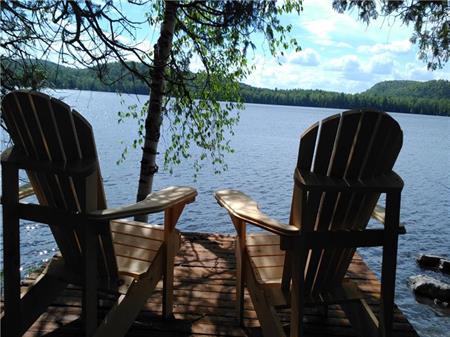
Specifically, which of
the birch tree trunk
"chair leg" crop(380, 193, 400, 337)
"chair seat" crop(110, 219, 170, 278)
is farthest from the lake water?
"chair leg" crop(380, 193, 400, 337)

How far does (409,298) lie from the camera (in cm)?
573

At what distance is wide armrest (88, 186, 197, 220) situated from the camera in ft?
6.01

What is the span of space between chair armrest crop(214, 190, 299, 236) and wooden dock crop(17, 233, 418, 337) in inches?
25.3

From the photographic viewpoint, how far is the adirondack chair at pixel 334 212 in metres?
1.80

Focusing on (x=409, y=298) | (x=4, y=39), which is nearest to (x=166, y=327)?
(x=4, y=39)

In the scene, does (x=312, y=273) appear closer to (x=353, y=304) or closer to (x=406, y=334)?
(x=353, y=304)

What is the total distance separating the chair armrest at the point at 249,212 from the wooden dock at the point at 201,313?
0.64m

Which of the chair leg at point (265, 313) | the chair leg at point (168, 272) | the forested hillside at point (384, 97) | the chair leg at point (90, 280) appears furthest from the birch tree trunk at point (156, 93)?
the forested hillside at point (384, 97)

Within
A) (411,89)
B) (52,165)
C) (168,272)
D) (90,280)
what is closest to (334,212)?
(168,272)

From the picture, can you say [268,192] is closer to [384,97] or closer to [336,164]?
[336,164]

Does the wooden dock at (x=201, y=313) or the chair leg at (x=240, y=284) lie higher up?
the chair leg at (x=240, y=284)

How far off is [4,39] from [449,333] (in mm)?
4849

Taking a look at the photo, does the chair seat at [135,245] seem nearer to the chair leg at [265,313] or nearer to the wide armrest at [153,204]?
the wide armrest at [153,204]

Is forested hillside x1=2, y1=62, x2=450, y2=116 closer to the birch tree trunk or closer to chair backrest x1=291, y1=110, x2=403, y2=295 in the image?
the birch tree trunk
